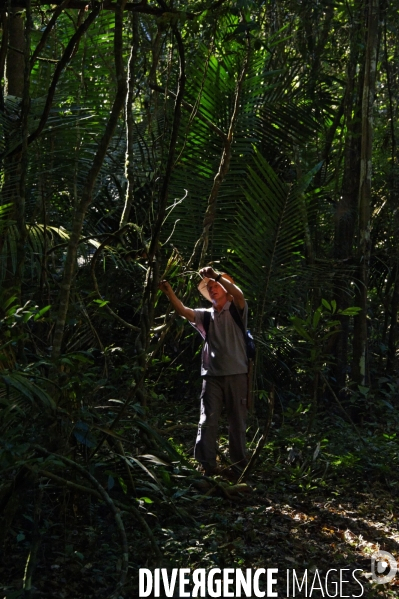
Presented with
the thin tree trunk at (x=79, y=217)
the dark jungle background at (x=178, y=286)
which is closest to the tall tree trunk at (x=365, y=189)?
the dark jungle background at (x=178, y=286)

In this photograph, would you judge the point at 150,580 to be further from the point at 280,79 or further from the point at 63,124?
the point at 280,79

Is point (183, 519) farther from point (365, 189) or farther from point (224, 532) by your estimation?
point (365, 189)

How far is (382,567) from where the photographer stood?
495 centimetres

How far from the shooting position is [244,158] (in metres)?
8.48

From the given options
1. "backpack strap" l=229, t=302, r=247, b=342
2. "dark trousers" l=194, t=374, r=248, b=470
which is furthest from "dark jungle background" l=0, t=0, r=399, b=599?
"backpack strap" l=229, t=302, r=247, b=342

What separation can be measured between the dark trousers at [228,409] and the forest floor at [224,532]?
32 cm

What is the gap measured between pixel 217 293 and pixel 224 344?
40 cm

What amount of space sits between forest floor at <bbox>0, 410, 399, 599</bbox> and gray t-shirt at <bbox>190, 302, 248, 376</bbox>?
0.88 metres

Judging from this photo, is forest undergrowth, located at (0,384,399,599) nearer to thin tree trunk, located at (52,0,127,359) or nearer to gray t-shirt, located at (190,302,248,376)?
thin tree trunk, located at (52,0,127,359)

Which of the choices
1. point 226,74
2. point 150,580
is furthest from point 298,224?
point 150,580

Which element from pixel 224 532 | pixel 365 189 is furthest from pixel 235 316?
pixel 365 189

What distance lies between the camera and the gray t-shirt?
6.37m

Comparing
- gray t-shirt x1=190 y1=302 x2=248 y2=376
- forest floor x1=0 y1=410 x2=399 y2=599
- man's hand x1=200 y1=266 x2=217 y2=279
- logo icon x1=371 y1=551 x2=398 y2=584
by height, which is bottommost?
logo icon x1=371 y1=551 x2=398 y2=584

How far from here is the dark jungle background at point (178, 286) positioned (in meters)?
4.45
